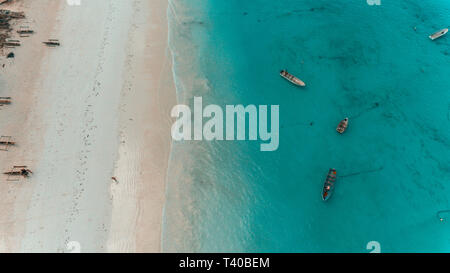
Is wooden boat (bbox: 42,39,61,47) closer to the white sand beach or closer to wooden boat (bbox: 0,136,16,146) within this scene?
the white sand beach

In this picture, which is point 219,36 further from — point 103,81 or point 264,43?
point 103,81

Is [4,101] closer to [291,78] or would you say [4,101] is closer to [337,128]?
[291,78]

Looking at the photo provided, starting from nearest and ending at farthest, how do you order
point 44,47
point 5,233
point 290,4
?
1. point 5,233
2. point 44,47
3. point 290,4

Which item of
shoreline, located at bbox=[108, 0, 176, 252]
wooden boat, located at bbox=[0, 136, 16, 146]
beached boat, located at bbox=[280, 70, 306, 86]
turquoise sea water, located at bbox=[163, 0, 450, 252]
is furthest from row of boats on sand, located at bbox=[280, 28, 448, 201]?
wooden boat, located at bbox=[0, 136, 16, 146]

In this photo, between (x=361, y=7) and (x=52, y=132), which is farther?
(x=361, y=7)

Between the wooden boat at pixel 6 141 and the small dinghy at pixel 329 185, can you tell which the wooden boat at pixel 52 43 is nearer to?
the wooden boat at pixel 6 141

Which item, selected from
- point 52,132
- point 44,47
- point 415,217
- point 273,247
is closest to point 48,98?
point 52,132

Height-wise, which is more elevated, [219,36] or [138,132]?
[219,36]
